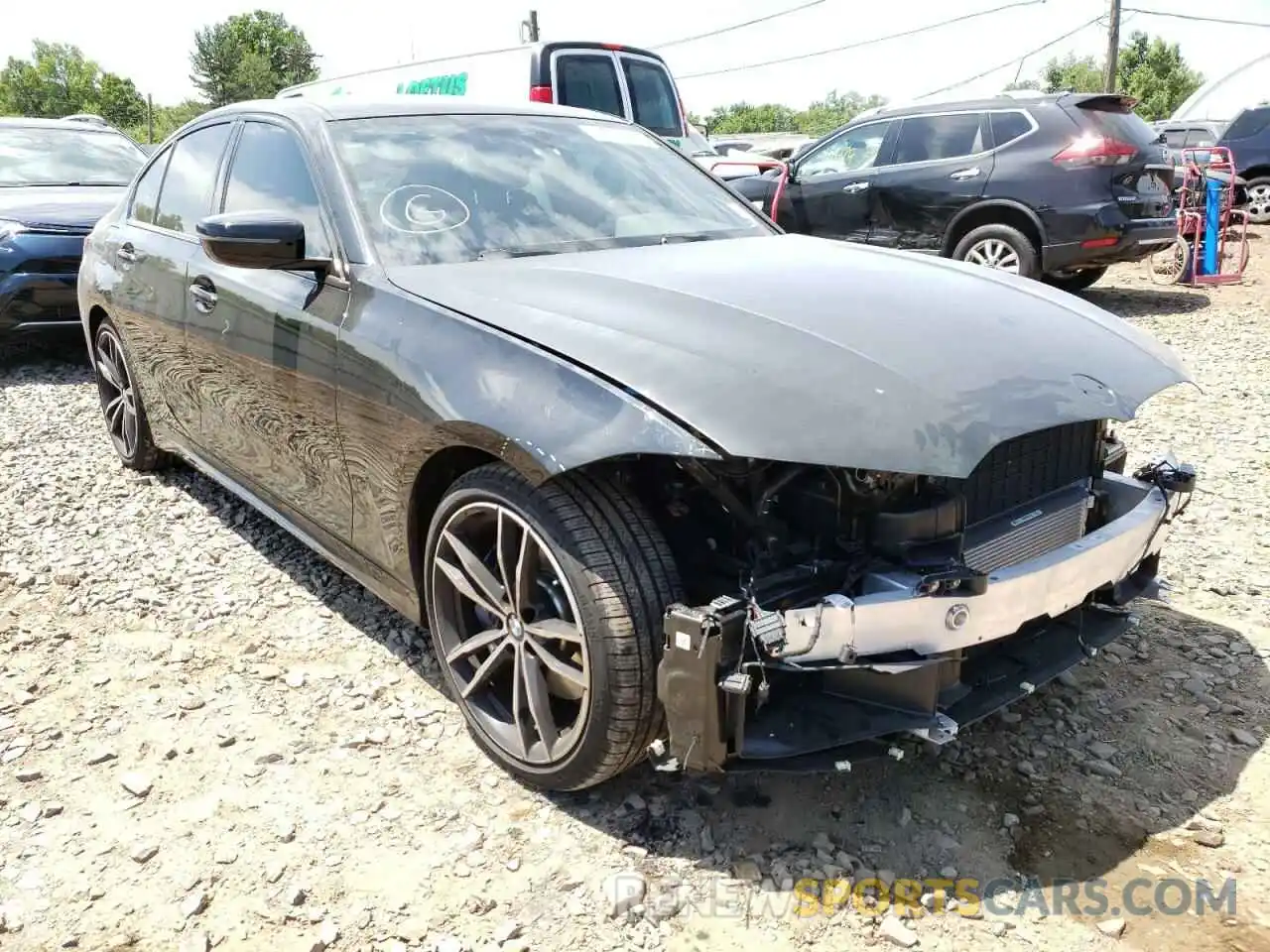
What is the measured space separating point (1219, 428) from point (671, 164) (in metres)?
3.43

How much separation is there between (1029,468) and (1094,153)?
21.8ft

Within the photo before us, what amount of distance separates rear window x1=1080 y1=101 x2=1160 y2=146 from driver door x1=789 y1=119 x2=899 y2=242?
64.9 inches

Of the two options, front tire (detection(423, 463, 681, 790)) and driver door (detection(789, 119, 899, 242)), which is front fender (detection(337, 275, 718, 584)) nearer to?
front tire (detection(423, 463, 681, 790))

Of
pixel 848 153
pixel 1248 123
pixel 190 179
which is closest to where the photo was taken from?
pixel 190 179

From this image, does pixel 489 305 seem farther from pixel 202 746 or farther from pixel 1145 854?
pixel 1145 854

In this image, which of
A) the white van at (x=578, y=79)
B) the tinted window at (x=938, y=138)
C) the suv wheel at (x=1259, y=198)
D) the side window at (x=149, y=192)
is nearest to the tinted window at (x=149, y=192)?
the side window at (x=149, y=192)

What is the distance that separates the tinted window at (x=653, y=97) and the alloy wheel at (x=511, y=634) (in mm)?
8255

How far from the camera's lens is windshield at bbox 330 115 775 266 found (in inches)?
115

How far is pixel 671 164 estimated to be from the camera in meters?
3.75

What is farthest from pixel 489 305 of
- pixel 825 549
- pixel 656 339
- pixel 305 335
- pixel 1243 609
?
pixel 1243 609

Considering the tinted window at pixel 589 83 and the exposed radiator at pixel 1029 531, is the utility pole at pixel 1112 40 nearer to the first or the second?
the tinted window at pixel 589 83

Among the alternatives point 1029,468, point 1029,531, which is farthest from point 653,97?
point 1029,531

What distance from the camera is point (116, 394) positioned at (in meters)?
5.00

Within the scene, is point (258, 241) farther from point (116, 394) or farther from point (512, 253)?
point (116, 394)
